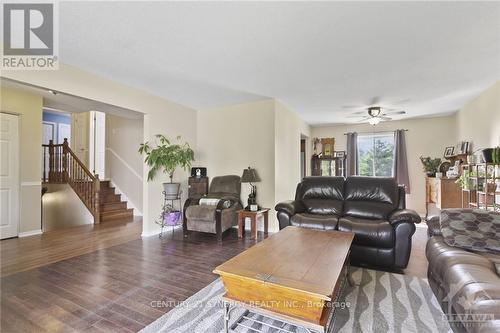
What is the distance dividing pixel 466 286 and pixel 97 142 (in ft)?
25.5

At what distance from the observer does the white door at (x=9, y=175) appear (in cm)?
381

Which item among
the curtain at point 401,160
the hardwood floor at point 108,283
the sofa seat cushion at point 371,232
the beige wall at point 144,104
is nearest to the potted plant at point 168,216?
the beige wall at point 144,104

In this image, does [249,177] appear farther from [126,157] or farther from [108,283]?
[126,157]

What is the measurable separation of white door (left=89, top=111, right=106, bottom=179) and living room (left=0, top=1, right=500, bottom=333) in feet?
3.75

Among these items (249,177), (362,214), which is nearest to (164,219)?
(249,177)

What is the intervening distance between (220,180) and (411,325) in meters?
3.54

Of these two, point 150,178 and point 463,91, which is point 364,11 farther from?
point 150,178

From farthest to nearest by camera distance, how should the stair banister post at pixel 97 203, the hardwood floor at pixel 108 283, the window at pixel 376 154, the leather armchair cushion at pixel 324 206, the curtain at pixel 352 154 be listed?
the curtain at pixel 352 154 < the window at pixel 376 154 < the stair banister post at pixel 97 203 < the leather armchair cushion at pixel 324 206 < the hardwood floor at pixel 108 283

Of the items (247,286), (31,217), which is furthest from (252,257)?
(31,217)

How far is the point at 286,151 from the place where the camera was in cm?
510

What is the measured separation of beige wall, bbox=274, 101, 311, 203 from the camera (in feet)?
14.9

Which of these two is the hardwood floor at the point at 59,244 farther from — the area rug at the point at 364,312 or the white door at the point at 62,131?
the white door at the point at 62,131

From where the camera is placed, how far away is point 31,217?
4.11 metres

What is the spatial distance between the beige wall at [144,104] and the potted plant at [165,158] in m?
0.16
